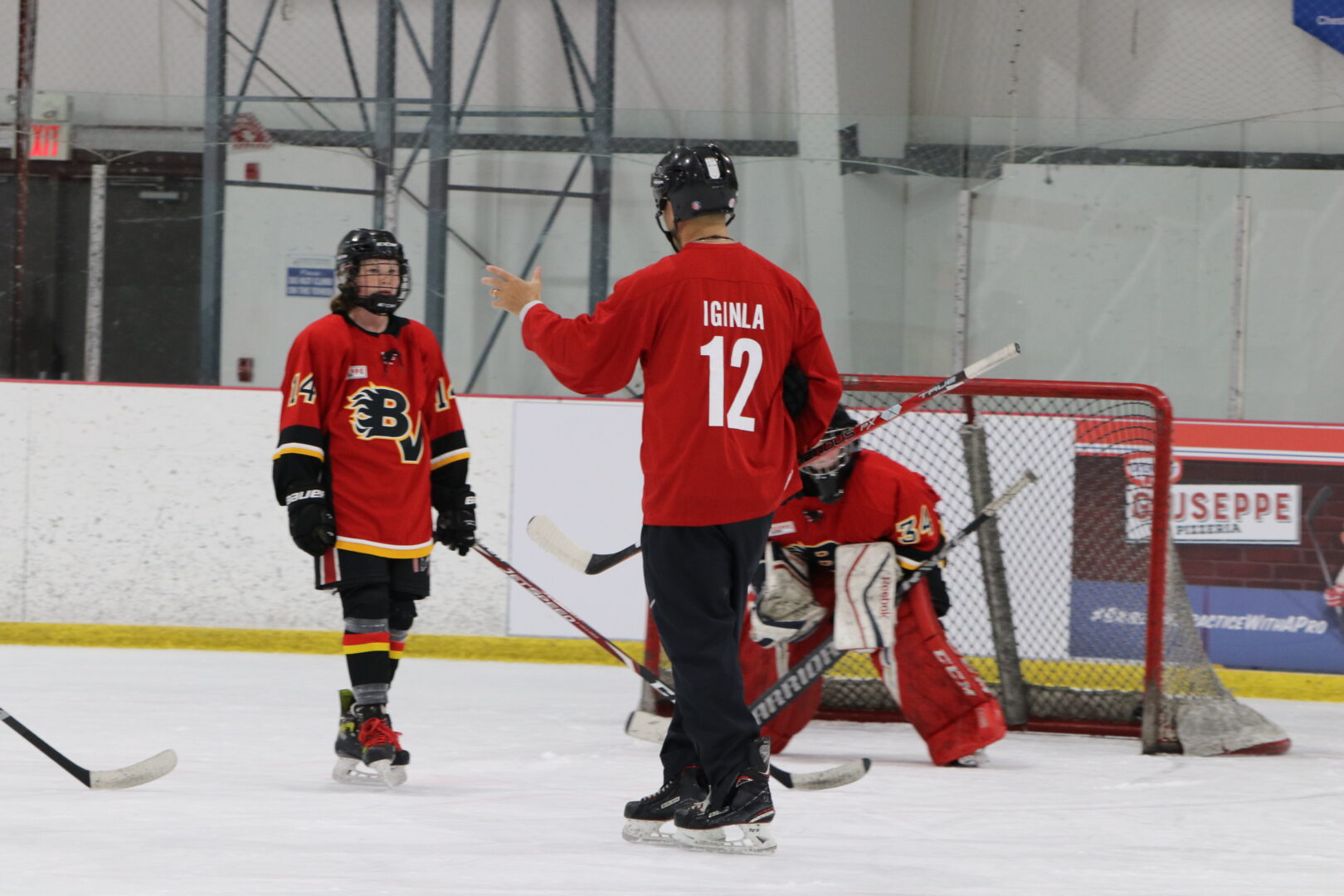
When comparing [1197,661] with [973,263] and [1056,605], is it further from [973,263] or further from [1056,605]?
[973,263]

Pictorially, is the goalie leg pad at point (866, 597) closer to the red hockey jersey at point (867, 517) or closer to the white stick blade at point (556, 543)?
the red hockey jersey at point (867, 517)

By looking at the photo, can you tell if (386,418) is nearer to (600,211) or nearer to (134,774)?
(134,774)

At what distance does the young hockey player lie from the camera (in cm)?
304

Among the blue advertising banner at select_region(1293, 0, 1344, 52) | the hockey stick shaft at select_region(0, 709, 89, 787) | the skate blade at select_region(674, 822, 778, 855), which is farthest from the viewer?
the blue advertising banner at select_region(1293, 0, 1344, 52)

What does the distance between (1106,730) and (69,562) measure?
3.40m

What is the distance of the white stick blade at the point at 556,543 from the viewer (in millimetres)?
3162

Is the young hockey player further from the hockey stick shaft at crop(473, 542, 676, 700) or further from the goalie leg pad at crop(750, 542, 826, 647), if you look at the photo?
the goalie leg pad at crop(750, 542, 826, 647)

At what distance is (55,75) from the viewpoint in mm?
7156

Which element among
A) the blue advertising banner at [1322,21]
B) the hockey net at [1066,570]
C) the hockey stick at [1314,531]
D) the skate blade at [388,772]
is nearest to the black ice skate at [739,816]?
the skate blade at [388,772]

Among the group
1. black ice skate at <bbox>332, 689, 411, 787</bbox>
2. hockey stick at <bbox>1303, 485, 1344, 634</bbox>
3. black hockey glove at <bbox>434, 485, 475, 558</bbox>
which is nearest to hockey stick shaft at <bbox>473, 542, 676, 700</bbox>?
black hockey glove at <bbox>434, 485, 475, 558</bbox>

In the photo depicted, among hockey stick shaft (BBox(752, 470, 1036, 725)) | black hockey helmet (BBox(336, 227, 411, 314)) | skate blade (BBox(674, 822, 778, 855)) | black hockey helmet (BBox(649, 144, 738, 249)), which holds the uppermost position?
black hockey helmet (BBox(649, 144, 738, 249))

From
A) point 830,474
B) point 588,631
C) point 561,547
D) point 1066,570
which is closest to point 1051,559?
point 1066,570

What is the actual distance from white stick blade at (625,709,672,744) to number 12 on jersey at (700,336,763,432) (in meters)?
1.23

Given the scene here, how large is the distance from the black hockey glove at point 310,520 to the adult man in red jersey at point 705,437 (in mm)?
721
